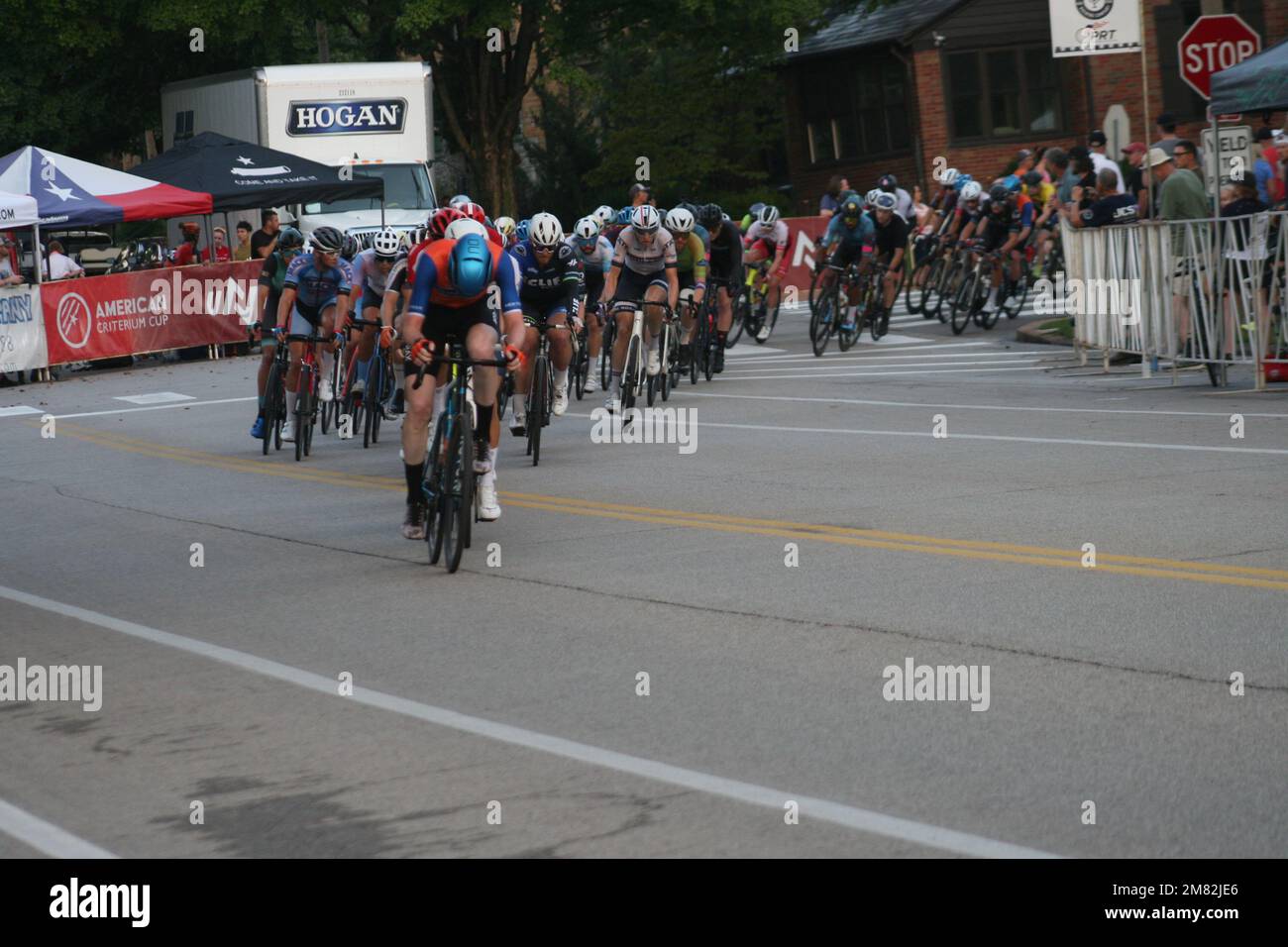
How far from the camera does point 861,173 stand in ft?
169

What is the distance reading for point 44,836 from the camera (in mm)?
6113

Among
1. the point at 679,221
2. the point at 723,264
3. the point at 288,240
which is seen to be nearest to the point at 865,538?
the point at 288,240

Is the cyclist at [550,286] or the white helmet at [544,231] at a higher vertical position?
the white helmet at [544,231]

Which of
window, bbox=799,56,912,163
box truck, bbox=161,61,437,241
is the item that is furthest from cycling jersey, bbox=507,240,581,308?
window, bbox=799,56,912,163

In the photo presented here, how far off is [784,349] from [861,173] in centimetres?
2442

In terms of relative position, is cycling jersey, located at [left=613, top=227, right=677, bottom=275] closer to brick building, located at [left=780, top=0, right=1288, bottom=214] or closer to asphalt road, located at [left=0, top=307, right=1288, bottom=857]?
asphalt road, located at [left=0, top=307, right=1288, bottom=857]

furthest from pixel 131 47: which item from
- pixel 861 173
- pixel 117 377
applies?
pixel 117 377

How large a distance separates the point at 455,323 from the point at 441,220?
602mm

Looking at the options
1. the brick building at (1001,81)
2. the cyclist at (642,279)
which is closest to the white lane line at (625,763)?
the cyclist at (642,279)

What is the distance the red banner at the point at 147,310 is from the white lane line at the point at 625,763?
21626 mm

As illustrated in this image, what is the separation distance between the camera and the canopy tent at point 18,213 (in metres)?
29.7

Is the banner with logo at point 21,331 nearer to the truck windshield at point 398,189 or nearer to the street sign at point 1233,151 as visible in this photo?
the truck windshield at point 398,189
